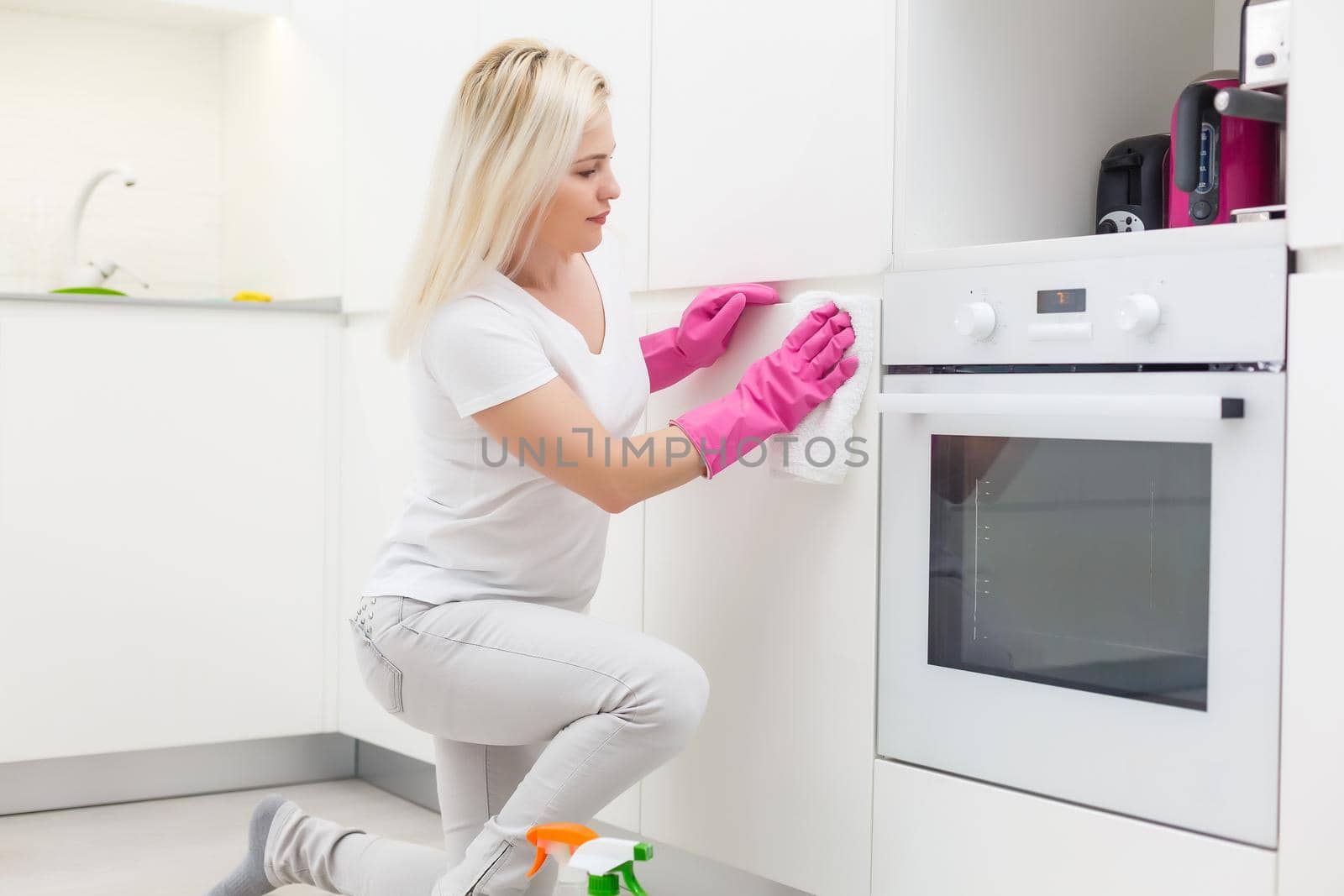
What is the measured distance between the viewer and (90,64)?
2.92m

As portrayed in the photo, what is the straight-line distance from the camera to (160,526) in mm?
2396

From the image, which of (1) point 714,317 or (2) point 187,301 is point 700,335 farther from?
(2) point 187,301

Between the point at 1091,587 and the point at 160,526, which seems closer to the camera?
the point at 1091,587

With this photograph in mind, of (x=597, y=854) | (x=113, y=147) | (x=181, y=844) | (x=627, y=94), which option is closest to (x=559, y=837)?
(x=597, y=854)

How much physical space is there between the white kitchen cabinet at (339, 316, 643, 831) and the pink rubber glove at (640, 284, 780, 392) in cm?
72

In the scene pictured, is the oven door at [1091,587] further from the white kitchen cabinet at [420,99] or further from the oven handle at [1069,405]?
the white kitchen cabinet at [420,99]

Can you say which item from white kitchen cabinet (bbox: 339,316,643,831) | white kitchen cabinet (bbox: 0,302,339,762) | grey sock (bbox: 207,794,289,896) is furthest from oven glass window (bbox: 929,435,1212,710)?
white kitchen cabinet (bbox: 0,302,339,762)

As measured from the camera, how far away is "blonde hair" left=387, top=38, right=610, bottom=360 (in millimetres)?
1492

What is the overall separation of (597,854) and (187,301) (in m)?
1.59

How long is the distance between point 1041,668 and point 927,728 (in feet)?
0.53

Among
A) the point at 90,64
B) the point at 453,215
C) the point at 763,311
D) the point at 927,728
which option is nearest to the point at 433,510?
the point at 453,215

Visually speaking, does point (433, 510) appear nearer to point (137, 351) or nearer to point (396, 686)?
point (396, 686)

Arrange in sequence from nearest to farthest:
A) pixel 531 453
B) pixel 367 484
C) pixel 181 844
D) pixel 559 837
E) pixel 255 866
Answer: pixel 559 837
pixel 531 453
pixel 255 866
pixel 181 844
pixel 367 484
